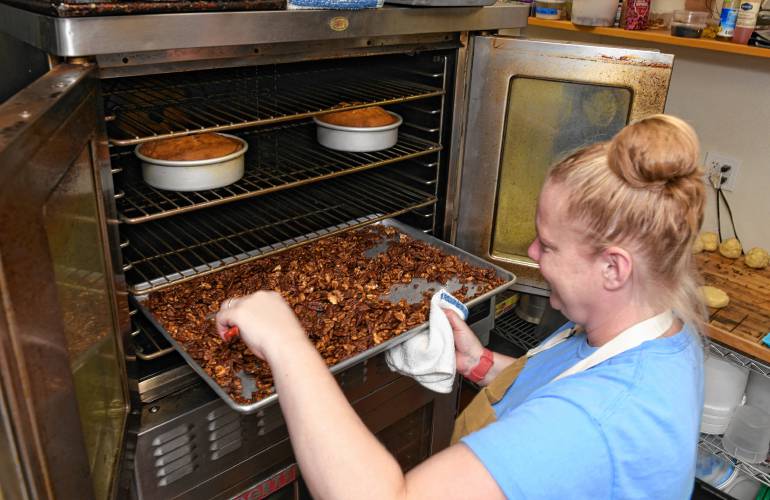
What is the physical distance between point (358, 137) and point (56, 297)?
4.14 feet

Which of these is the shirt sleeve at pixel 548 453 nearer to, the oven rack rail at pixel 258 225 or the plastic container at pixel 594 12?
the oven rack rail at pixel 258 225

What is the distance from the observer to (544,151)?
1.85 meters

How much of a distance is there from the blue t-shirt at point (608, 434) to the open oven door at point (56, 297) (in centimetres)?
55

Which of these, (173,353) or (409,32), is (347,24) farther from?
(173,353)

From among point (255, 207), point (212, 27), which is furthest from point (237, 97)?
point (212, 27)

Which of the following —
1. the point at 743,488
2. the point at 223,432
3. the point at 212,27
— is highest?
the point at 212,27

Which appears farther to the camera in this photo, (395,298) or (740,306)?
(740,306)

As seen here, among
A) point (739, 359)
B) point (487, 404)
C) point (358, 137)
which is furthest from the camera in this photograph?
point (739, 359)

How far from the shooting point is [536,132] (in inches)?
72.3

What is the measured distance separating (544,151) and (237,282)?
0.97 meters

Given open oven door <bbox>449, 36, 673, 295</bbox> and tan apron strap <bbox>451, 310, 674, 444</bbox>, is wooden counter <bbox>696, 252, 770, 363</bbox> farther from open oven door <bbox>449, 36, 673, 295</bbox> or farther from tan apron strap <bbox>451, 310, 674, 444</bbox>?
tan apron strap <bbox>451, 310, 674, 444</bbox>

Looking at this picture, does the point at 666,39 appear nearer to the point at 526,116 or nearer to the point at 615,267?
the point at 526,116

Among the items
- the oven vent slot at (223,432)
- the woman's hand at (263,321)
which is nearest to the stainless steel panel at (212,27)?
the woman's hand at (263,321)

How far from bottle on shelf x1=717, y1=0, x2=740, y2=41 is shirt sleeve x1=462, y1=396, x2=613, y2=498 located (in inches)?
72.7
